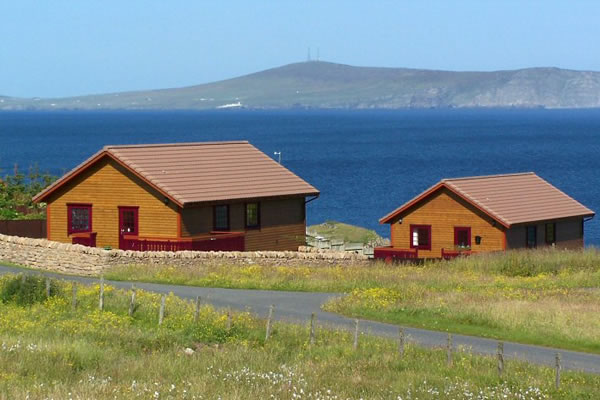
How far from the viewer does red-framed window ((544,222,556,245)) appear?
185ft

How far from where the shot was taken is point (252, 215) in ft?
177

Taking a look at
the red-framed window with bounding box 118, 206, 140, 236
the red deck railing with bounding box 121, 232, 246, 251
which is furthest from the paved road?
the red-framed window with bounding box 118, 206, 140, 236

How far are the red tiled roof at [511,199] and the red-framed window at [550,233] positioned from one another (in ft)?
1.52

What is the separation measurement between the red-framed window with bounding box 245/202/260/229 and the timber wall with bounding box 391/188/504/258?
275 inches

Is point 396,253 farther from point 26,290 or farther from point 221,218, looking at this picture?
point 26,290

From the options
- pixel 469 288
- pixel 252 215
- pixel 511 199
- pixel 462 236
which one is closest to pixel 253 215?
pixel 252 215

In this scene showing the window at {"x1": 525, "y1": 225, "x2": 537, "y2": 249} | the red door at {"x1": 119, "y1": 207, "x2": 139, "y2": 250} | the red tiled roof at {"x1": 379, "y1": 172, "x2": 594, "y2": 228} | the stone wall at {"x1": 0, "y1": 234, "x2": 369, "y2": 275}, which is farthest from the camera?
the window at {"x1": 525, "y1": 225, "x2": 537, "y2": 249}

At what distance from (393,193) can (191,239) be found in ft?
259

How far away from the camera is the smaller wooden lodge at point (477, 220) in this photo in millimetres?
53969

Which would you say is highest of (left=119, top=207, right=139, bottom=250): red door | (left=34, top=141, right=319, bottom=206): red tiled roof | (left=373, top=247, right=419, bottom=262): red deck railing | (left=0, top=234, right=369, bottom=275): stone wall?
(left=34, top=141, right=319, bottom=206): red tiled roof

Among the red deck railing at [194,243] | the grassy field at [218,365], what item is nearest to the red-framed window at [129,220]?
the red deck railing at [194,243]

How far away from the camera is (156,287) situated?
134 feet

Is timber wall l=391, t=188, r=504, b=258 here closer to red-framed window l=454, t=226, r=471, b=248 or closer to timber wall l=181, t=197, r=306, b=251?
red-framed window l=454, t=226, r=471, b=248

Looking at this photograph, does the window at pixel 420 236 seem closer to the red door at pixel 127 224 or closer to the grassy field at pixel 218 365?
the red door at pixel 127 224
